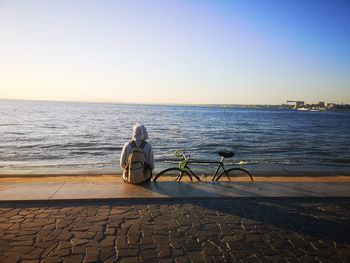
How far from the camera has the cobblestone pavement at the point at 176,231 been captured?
14.8 feet

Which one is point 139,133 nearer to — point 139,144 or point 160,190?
point 139,144

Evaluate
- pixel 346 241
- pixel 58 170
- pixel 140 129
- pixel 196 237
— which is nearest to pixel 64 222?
pixel 196 237

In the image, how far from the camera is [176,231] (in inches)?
209

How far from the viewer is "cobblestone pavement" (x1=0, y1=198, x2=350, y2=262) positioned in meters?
4.51

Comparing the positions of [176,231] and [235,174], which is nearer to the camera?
[176,231]

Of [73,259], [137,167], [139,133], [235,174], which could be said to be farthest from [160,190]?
[73,259]

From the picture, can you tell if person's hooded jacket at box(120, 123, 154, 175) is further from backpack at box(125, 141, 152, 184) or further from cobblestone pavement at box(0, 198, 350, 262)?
cobblestone pavement at box(0, 198, 350, 262)

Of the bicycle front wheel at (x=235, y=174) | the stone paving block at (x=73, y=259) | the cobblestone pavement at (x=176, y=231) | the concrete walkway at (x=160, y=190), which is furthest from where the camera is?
the bicycle front wheel at (x=235, y=174)

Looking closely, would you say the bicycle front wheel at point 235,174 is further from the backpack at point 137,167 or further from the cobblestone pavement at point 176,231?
the backpack at point 137,167

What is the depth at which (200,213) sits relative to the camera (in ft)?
20.4

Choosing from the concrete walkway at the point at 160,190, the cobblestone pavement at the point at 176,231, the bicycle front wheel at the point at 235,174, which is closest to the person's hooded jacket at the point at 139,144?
the concrete walkway at the point at 160,190

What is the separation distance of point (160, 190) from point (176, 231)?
2.31 m

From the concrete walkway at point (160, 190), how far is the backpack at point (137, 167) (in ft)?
0.61

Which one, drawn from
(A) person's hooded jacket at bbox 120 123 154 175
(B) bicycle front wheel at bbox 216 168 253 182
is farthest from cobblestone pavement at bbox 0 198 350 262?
(B) bicycle front wheel at bbox 216 168 253 182
